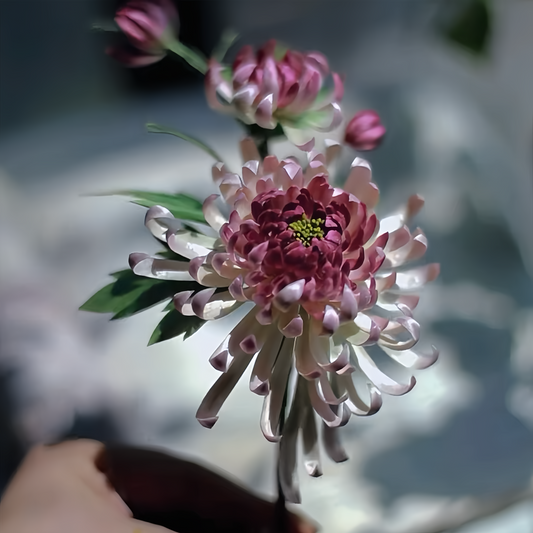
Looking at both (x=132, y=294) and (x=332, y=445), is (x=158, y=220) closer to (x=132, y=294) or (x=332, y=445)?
(x=132, y=294)

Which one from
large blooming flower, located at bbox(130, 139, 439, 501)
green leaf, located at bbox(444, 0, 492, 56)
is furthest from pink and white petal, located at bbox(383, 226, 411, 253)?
green leaf, located at bbox(444, 0, 492, 56)

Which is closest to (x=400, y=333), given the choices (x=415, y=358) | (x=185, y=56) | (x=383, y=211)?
(x=415, y=358)

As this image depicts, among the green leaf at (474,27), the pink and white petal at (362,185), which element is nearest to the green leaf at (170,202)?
the pink and white petal at (362,185)

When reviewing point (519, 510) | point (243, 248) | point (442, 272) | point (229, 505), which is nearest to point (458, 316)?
point (442, 272)

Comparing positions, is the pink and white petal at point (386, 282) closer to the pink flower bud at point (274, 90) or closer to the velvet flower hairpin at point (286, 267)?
the velvet flower hairpin at point (286, 267)

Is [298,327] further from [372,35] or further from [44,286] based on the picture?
[372,35]

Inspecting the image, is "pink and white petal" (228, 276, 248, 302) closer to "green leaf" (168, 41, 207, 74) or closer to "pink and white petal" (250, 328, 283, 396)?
"pink and white petal" (250, 328, 283, 396)
